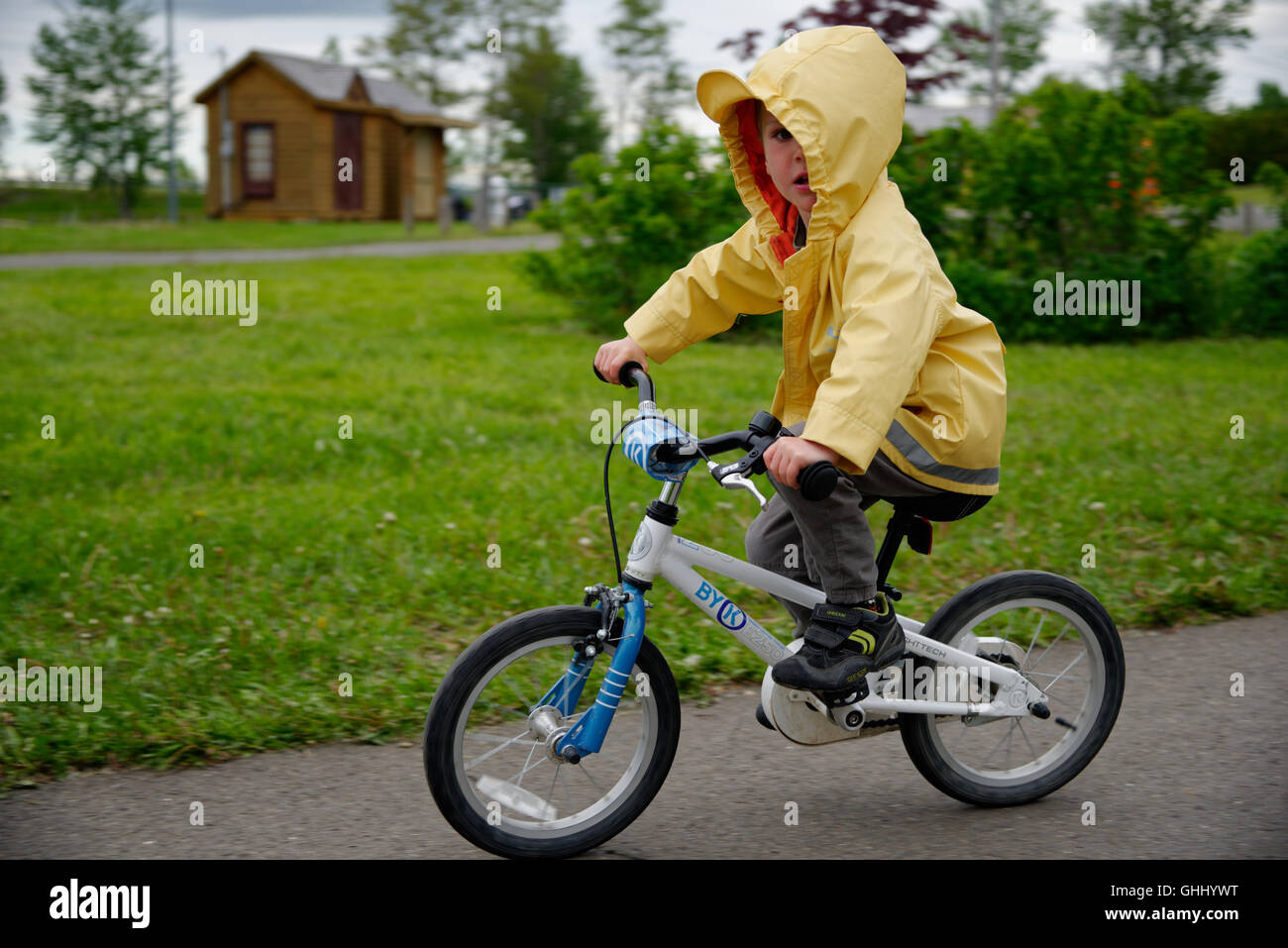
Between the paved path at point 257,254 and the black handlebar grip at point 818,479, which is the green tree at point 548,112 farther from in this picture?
the black handlebar grip at point 818,479

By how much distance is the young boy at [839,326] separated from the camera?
9.51 feet

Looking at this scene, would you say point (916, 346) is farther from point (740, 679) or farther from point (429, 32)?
point (429, 32)

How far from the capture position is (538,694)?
10.8ft

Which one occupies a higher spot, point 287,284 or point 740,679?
point 287,284

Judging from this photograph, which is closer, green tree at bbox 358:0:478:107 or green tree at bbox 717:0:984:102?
green tree at bbox 717:0:984:102

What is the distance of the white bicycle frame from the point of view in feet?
10.5

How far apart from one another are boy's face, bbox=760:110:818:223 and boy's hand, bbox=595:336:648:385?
24.0 inches

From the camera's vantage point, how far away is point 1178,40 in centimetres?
3672

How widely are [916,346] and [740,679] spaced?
2067 millimetres

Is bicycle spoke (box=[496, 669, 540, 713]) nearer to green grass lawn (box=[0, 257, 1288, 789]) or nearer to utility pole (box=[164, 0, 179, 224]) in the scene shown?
green grass lawn (box=[0, 257, 1288, 789])

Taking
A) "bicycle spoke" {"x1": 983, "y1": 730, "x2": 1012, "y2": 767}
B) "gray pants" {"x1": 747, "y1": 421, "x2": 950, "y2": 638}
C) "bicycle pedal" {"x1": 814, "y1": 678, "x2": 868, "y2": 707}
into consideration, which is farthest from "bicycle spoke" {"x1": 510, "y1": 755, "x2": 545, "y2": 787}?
"bicycle spoke" {"x1": 983, "y1": 730, "x2": 1012, "y2": 767}

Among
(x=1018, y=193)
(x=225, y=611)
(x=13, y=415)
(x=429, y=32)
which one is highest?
(x=429, y=32)

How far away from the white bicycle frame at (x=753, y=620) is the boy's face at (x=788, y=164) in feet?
2.62
